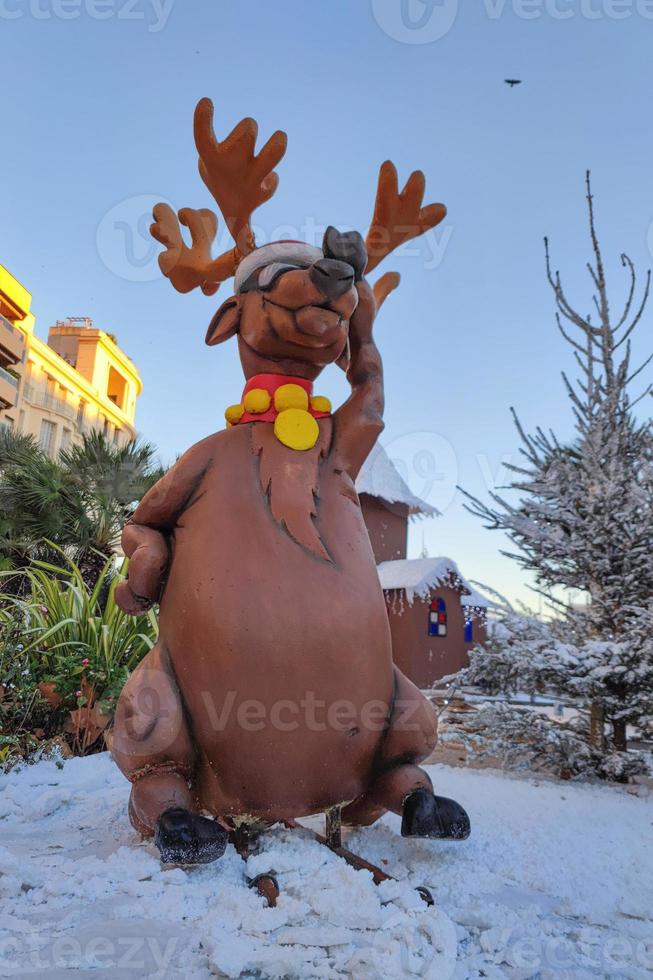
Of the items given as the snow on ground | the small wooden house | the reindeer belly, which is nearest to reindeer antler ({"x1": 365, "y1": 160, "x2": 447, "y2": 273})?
the reindeer belly

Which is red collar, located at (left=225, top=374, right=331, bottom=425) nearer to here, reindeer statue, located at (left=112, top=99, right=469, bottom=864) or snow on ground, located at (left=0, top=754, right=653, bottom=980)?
reindeer statue, located at (left=112, top=99, right=469, bottom=864)

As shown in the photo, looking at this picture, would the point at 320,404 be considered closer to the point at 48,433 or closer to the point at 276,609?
the point at 276,609

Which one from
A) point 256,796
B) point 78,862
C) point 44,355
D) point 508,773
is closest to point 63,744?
point 78,862

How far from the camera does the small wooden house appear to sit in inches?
378

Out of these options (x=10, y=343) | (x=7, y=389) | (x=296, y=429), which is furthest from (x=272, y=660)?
(x=10, y=343)

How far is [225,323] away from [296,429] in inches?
18.4

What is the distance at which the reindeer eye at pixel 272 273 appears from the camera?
1798 millimetres

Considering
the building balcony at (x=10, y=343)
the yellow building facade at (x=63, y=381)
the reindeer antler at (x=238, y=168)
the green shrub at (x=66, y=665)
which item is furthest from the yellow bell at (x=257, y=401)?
the building balcony at (x=10, y=343)

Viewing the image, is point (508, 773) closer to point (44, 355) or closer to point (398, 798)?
point (398, 798)

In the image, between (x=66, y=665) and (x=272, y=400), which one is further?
(x=66, y=665)

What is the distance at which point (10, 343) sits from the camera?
17.6m

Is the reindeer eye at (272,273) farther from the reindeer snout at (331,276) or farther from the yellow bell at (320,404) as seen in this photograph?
the yellow bell at (320,404)
